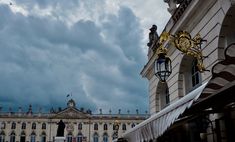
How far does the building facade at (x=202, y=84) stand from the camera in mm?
6922

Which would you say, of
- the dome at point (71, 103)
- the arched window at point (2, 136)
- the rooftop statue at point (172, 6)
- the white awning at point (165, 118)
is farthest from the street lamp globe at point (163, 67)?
the dome at point (71, 103)

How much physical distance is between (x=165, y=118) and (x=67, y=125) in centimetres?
9667

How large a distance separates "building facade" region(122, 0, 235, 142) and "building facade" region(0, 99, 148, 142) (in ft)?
282

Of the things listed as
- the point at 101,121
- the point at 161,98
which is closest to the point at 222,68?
the point at 161,98

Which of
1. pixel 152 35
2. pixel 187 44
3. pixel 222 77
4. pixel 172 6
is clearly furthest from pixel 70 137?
pixel 222 77

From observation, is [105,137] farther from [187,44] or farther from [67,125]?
[187,44]

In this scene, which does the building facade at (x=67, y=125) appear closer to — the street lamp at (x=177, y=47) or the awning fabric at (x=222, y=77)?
the street lamp at (x=177, y=47)

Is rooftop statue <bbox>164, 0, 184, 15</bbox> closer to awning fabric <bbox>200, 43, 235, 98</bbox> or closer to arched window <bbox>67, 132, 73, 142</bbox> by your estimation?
awning fabric <bbox>200, 43, 235, 98</bbox>

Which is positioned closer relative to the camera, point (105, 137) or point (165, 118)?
point (165, 118)

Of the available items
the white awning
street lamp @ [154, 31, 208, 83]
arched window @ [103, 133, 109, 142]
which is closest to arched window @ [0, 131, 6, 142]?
arched window @ [103, 133, 109, 142]

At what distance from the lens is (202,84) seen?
11.0 meters

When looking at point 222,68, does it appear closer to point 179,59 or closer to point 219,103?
point 219,103

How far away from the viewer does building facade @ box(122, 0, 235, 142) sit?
6.92 meters

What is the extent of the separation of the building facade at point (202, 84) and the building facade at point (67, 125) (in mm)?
86067
